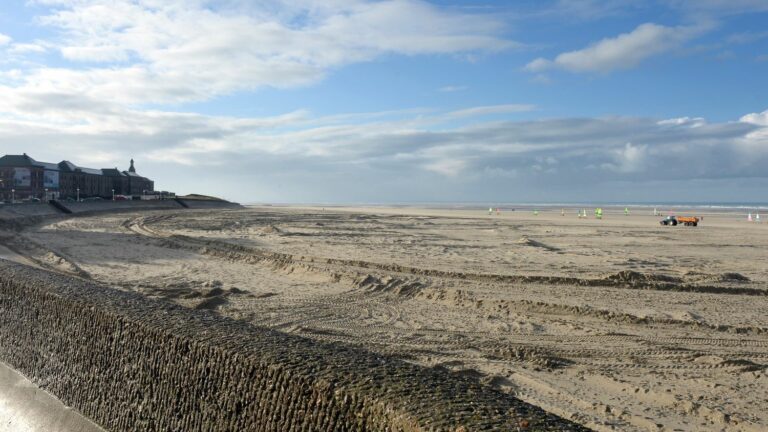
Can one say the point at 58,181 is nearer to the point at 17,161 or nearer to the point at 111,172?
the point at 17,161

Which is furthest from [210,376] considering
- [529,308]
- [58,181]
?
[58,181]

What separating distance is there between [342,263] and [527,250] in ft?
28.9

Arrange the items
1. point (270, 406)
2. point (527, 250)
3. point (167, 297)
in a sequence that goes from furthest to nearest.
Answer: point (527, 250), point (167, 297), point (270, 406)

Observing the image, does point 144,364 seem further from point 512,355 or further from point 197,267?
point 197,267

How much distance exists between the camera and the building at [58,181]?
84.2 meters

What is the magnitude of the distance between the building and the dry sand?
2462 inches

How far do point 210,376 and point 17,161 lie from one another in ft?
334

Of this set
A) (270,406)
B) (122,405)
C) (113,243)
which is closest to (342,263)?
(113,243)

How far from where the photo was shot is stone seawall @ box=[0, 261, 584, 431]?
2.56 m

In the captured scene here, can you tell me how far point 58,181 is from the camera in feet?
317

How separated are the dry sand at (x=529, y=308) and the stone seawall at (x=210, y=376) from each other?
11.3 feet

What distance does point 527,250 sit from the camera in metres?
22.7

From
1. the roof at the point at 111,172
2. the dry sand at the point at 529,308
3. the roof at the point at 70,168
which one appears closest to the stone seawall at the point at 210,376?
the dry sand at the point at 529,308

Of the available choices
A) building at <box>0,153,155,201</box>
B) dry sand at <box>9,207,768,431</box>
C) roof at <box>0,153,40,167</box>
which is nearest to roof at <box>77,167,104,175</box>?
building at <box>0,153,155,201</box>
